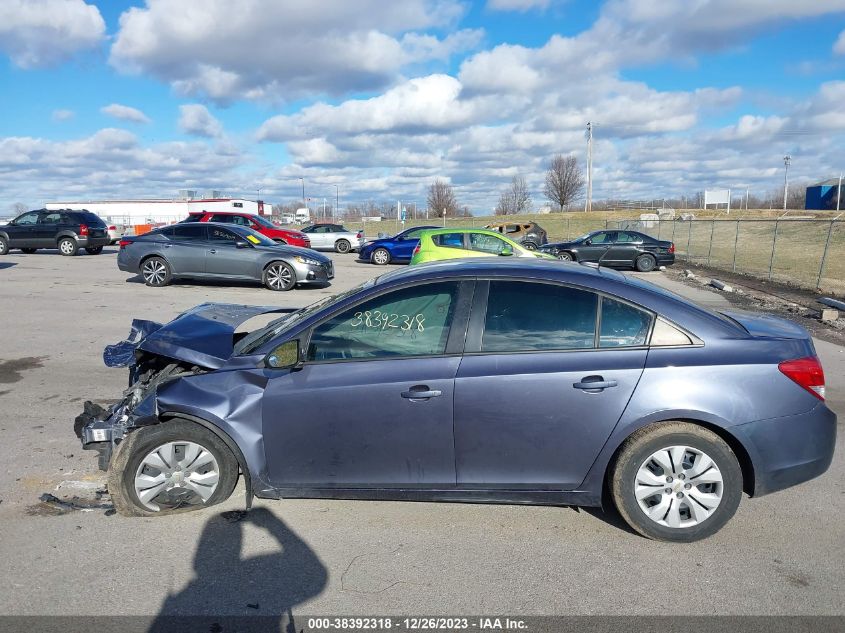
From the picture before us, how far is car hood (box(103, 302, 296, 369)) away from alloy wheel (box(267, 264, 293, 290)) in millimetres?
9154

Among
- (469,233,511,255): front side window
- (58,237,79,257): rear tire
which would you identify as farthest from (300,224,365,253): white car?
(469,233,511,255): front side window

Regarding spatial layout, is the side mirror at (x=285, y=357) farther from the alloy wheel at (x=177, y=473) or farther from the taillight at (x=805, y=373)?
the taillight at (x=805, y=373)

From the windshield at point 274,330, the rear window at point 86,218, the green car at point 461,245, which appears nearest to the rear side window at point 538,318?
the windshield at point 274,330

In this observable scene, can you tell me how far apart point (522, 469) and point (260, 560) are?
5.04 ft

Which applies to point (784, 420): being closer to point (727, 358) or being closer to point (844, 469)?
point (727, 358)

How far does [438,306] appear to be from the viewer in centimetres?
362

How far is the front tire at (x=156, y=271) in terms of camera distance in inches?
557

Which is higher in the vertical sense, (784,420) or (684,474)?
(784,420)

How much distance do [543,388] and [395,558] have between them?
4.08ft

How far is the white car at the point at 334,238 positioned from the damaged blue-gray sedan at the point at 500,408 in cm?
2478

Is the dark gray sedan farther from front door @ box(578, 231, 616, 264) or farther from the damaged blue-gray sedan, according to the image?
front door @ box(578, 231, 616, 264)

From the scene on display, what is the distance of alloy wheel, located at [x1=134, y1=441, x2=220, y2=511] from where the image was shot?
3646 millimetres

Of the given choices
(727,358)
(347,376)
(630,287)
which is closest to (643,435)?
(727,358)

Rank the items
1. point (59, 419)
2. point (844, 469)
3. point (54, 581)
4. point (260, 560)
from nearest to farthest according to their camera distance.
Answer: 1. point (54, 581)
2. point (260, 560)
3. point (844, 469)
4. point (59, 419)
